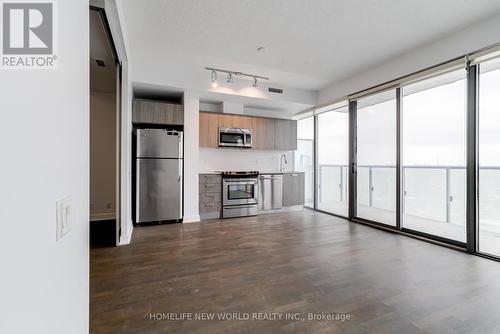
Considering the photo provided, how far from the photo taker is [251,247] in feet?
10.7

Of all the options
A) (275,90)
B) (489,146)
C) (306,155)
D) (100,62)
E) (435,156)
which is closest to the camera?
(489,146)

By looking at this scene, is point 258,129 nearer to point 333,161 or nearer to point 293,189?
point 293,189

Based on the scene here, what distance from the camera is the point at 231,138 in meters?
5.26

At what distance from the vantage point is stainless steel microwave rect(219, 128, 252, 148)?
5.17 meters

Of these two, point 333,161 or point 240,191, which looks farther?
point 333,161

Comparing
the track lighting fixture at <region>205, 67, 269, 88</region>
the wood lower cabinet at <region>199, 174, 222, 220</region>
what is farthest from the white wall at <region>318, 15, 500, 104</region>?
the wood lower cabinet at <region>199, 174, 222, 220</region>

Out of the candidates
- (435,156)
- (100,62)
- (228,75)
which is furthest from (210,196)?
(435,156)

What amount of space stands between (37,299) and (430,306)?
8.37ft

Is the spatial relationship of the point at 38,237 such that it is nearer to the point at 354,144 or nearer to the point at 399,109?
the point at 399,109

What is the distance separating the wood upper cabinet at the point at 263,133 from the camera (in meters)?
5.53

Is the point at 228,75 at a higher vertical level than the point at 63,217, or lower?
higher

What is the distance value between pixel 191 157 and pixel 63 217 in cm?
398

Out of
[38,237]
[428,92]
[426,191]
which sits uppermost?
[428,92]

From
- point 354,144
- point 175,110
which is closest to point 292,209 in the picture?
point 354,144
